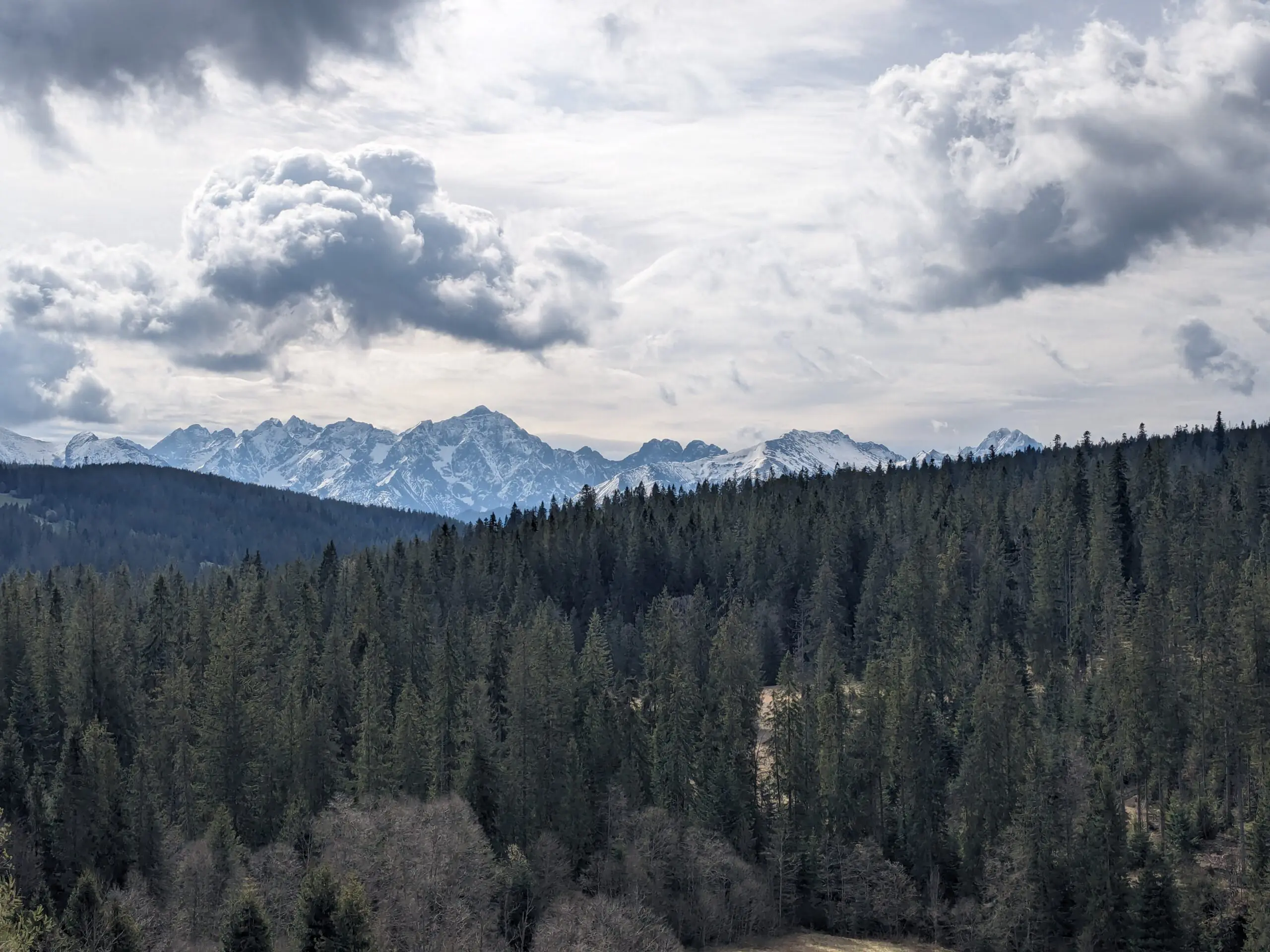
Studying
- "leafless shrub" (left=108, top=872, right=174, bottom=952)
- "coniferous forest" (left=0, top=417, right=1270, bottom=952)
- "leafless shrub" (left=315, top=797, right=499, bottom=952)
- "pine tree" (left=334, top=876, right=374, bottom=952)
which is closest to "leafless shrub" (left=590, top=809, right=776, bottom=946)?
"coniferous forest" (left=0, top=417, right=1270, bottom=952)

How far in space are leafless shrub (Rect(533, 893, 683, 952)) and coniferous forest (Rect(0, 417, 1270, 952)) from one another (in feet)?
1.18

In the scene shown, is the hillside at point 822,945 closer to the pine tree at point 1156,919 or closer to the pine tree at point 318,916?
the pine tree at point 1156,919

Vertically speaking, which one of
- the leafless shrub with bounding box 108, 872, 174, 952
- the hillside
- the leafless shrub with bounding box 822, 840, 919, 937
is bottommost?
the hillside

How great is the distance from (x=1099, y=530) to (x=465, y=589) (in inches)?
2989

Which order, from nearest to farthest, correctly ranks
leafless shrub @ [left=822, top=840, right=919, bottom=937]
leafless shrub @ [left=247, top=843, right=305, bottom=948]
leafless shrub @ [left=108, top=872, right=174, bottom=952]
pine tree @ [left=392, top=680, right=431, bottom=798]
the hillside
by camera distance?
1. leafless shrub @ [left=108, top=872, right=174, bottom=952]
2. leafless shrub @ [left=247, top=843, right=305, bottom=948]
3. the hillside
4. leafless shrub @ [left=822, top=840, right=919, bottom=937]
5. pine tree @ [left=392, top=680, right=431, bottom=798]

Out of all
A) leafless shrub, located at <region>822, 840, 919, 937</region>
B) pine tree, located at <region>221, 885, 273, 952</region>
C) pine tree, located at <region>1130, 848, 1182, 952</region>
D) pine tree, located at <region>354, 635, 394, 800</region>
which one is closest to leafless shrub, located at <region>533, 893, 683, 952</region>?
pine tree, located at <region>221, 885, 273, 952</region>

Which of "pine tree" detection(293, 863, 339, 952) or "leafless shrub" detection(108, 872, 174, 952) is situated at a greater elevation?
"pine tree" detection(293, 863, 339, 952)

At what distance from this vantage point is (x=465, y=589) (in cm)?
14500

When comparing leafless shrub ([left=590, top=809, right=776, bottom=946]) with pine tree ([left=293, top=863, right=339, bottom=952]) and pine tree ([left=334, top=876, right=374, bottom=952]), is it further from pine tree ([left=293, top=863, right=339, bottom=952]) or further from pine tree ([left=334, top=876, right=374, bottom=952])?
pine tree ([left=334, top=876, right=374, bottom=952])

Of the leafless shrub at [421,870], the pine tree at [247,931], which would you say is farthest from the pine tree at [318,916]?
the leafless shrub at [421,870]

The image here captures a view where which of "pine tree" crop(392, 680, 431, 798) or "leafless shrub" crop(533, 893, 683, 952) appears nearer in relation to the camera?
"leafless shrub" crop(533, 893, 683, 952)

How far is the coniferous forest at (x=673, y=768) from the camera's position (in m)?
62.7

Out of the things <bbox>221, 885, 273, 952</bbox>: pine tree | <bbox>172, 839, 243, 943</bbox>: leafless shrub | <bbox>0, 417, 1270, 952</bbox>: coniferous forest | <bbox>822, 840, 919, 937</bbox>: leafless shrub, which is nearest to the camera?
<bbox>221, 885, 273, 952</bbox>: pine tree

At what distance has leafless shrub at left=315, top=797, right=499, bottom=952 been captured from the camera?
52969 mm
